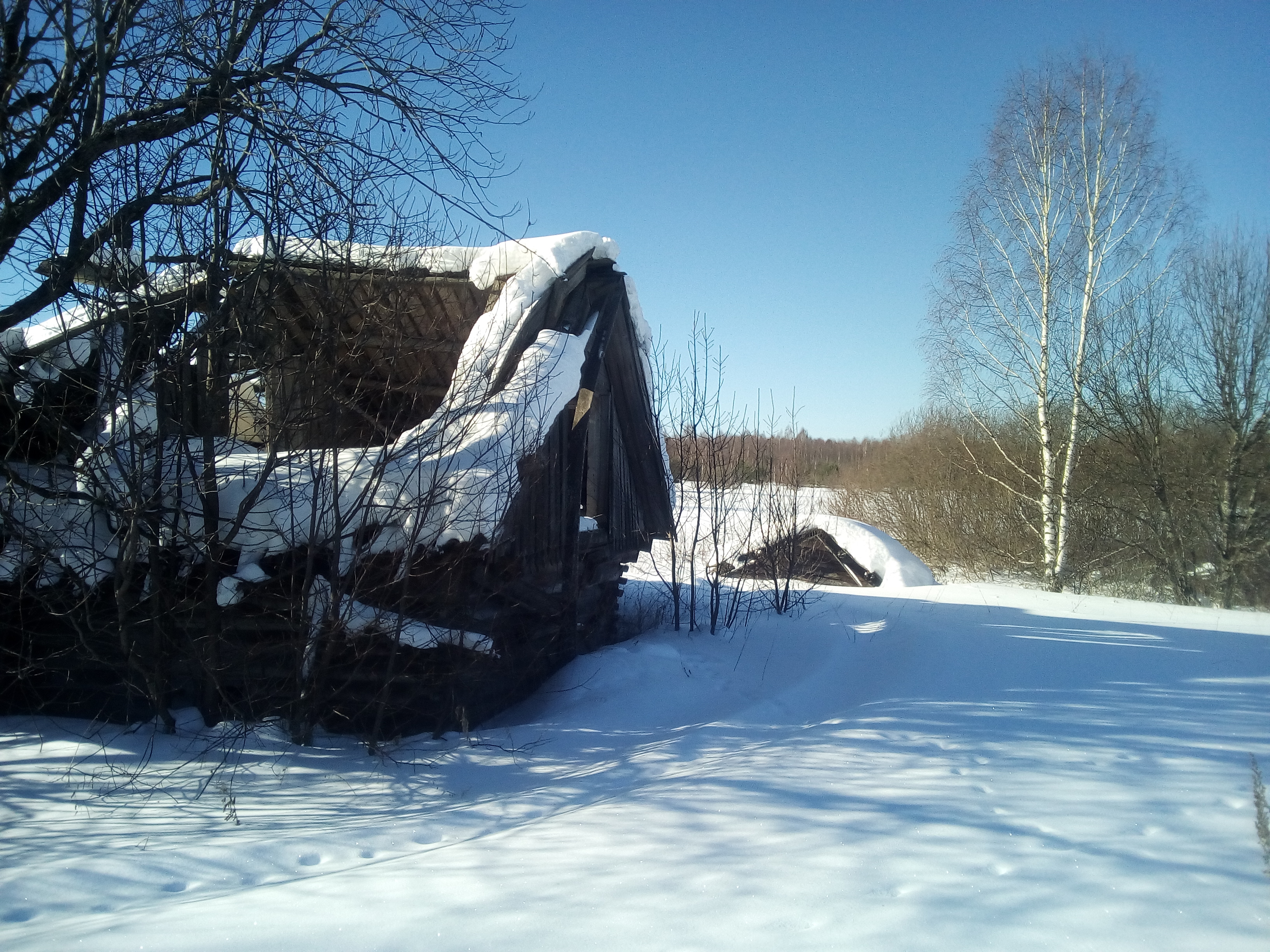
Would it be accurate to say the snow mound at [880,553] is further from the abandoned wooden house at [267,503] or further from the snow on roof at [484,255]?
the abandoned wooden house at [267,503]

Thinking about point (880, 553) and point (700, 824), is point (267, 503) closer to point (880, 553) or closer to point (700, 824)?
point (700, 824)

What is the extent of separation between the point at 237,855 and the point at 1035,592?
42.1 feet

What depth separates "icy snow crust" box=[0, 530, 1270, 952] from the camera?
255cm

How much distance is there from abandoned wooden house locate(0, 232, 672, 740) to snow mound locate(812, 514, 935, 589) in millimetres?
11756

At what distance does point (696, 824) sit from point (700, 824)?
0.8 inches

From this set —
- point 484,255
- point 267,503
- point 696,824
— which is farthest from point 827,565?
point 696,824

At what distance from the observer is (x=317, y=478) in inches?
192

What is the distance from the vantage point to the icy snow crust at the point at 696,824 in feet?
8.36

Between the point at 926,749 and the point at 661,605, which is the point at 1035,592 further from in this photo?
the point at 926,749

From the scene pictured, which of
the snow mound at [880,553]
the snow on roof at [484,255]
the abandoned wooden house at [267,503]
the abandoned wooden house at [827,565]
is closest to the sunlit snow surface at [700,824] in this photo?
the abandoned wooden house at [267,503]

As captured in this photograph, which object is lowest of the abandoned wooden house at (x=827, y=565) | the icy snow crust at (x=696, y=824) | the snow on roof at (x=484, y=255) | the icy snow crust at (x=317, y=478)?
the icy snow crust at (x=696, y=824)

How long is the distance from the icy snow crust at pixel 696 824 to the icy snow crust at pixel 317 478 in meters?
1.31

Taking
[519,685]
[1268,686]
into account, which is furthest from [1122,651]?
Answer: [519,685]

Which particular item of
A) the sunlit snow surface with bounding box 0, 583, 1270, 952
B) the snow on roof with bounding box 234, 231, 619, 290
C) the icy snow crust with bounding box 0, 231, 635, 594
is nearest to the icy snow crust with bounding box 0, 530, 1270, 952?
the sunlit snow surface with bounding box 0, 583, 1270, 952
